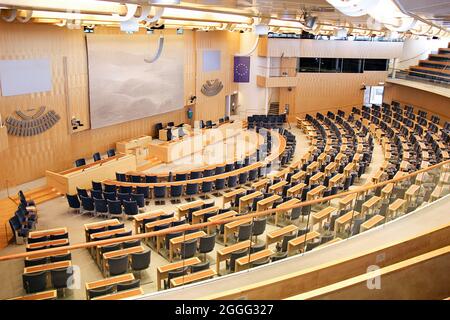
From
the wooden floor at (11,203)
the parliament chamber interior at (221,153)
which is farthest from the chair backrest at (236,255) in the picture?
the wooden floor at (11,203)

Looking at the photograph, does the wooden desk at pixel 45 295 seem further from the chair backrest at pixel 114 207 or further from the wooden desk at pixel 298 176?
the wooden desk at pixel 298 176

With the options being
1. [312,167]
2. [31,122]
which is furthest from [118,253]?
[312,167]

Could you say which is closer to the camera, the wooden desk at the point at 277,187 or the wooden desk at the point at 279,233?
the wooden desk at the point at 279,233

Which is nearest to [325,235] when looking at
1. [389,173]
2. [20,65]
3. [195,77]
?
[389,173]

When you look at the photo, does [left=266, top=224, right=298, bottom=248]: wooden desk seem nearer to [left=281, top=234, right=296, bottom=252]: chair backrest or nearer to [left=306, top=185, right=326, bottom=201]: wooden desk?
[left=281, top=234, right=296, bottom=252]: chair backrest

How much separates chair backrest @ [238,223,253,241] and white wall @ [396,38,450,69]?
23.2 metres

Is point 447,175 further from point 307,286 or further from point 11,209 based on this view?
point 11,209

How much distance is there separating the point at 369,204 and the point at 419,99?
1913 cm

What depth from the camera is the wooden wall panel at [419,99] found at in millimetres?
21953

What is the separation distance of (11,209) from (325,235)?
859cm

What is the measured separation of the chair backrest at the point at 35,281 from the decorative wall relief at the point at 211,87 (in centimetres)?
1600

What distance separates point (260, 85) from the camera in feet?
77.5

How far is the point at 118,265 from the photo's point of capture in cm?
704

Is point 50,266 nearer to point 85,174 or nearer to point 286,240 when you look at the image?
point 286,240
